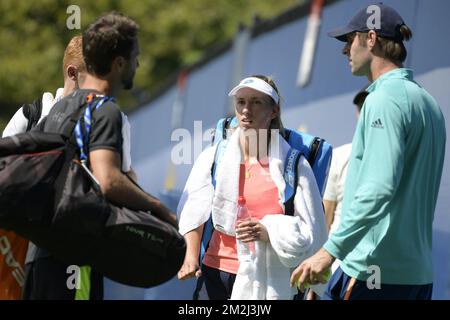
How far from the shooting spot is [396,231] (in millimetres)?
4992

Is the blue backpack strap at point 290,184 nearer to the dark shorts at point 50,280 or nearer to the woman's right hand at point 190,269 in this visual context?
the woman's right hand at point 190,269

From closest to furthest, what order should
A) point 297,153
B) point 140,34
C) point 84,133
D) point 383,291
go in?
point 84,133 < point 383,291 < point 297,153 < point 140,34

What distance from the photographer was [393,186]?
15.9ft

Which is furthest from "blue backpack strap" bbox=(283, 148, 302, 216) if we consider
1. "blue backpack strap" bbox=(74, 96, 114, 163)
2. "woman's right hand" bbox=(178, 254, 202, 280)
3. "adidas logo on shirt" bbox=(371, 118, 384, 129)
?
"blue backpack strap" bbox=(74, 96, 114, 163)

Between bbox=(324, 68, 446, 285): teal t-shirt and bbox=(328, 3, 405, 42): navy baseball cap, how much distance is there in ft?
0.65

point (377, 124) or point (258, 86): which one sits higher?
point (258, 86)

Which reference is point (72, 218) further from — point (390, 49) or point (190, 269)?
point (390, 49)

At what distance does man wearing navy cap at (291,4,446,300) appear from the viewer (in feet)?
16.0

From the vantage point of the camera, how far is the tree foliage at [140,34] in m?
34.0

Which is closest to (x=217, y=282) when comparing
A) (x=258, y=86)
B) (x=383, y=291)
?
(x=258, y=86)

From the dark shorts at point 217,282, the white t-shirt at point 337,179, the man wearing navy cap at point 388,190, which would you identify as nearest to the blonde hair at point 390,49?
the man wearing navy cap at point 388,190

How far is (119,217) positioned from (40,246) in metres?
0.36

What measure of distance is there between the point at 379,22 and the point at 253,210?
1.23m
